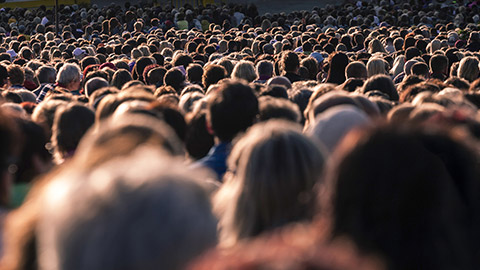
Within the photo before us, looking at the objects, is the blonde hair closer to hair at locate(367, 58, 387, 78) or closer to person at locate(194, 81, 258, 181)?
hair at locate(367, 58, 387, 78)

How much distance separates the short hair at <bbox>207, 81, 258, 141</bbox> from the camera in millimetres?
4812

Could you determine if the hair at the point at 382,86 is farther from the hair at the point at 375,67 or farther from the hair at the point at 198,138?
the hair at the point at 375,67

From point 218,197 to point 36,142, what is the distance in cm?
128

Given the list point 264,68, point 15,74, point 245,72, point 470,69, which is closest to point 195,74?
point 245,72

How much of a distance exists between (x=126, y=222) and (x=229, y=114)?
3.10 meters

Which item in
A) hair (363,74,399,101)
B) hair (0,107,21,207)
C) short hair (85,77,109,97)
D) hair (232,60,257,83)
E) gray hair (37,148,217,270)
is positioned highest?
gray hair (37,148,217,270)

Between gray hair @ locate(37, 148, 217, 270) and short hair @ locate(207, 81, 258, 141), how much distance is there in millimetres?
2950

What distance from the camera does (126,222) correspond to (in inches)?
69.3

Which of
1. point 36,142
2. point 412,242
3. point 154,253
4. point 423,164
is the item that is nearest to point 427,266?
point 412,242

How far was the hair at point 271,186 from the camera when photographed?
3078 millimetres

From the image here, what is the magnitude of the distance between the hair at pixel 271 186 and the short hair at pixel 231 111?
1553mm

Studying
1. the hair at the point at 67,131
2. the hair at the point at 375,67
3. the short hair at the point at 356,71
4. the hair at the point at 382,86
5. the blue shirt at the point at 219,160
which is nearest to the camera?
the blue shirt at the point at 219,160

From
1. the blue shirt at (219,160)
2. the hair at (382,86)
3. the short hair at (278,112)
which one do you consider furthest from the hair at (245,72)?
the blue shirt at (219,160)

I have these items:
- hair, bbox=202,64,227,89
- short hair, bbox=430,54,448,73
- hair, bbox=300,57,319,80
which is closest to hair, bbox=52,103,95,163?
hair, bbox=202,64,227,89
